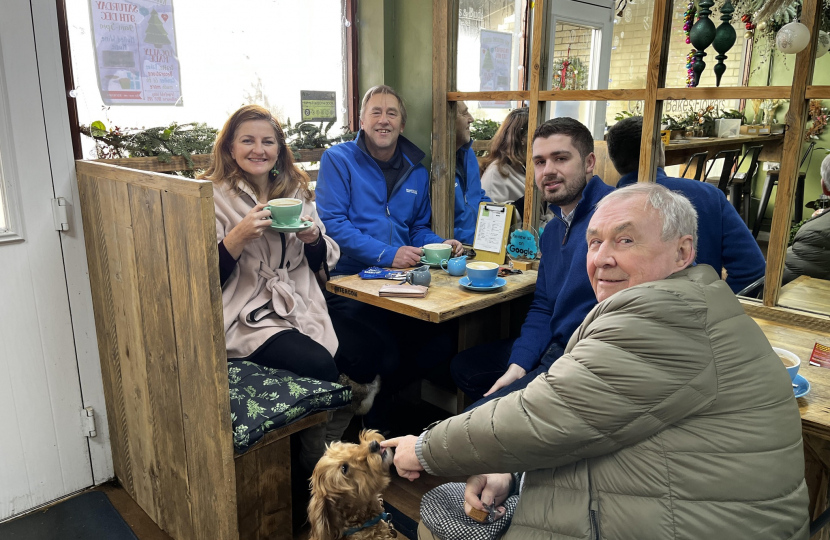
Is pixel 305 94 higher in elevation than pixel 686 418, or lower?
higher

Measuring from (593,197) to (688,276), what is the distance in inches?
38.7

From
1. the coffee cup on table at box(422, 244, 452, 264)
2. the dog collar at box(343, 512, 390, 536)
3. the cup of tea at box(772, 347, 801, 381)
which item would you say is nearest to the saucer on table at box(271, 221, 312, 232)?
the coffee cup on table at box(422, 244, 452, 264)

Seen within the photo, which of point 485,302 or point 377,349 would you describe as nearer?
point 485,302

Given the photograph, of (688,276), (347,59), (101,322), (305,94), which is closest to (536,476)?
(688,276)

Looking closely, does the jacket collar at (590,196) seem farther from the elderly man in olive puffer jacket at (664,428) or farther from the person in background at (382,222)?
the elderly man in olive puffer jacket at (664,428)

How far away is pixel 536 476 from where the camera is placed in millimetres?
1163

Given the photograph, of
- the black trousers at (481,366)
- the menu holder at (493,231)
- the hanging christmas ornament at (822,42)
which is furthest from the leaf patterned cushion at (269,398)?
the hanging christmas ornament at (822,42)

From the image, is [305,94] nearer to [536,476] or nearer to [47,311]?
[47,311]

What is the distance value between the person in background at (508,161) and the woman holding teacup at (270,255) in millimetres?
843

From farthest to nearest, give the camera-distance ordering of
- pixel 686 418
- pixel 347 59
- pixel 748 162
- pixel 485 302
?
pixel 347 59 < pixel 485 302 < pixel 748 162 < pixel 686 418

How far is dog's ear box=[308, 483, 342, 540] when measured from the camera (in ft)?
5.01

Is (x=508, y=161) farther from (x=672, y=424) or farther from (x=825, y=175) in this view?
(x=672, y=424)

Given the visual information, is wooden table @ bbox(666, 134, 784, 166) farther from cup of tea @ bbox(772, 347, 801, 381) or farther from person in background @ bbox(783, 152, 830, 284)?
cup of tea @ bbox(772, 347, 801, 381)

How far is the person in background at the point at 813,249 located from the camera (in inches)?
76.2
